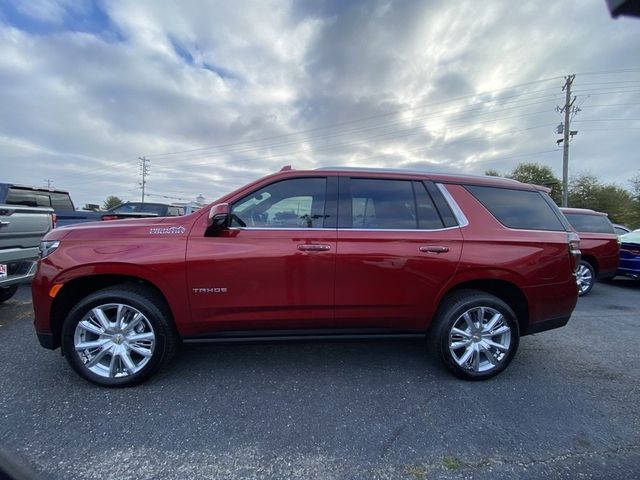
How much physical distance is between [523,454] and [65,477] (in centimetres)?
276

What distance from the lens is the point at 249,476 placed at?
1.82 m

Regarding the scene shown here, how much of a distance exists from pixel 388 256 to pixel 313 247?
2.16 feet

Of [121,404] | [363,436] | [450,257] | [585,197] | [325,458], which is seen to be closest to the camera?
[325,458]

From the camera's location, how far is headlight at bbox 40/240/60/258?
2646 millimetres

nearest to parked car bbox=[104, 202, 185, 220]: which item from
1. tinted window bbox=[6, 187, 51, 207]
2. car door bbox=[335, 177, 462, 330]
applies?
tinted window bbox=[6, 187, 51, 207]

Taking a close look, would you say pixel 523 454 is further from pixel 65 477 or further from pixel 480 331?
pixel 65 477

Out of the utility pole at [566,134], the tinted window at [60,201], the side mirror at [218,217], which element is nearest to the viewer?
the side mirror at [218,217]

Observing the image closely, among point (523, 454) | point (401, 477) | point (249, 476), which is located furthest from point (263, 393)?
point (523, 454)

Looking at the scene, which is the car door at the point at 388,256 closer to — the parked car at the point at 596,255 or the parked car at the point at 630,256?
the parked car at the point at 596,255

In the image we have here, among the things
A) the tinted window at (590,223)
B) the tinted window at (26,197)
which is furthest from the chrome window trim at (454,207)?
the tinted window at (26,197)

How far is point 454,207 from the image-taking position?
296 cm

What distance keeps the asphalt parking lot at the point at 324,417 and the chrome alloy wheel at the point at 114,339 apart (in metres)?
0.19

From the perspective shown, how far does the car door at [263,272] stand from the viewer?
2646mm

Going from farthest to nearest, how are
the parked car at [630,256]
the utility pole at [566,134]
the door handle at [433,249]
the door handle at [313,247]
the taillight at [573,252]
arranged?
the utility pole at [566,134] < the parked car at [630,256] < the taillight at [573,252] < the door handle at [433,249] < the door handle at [313,247]
